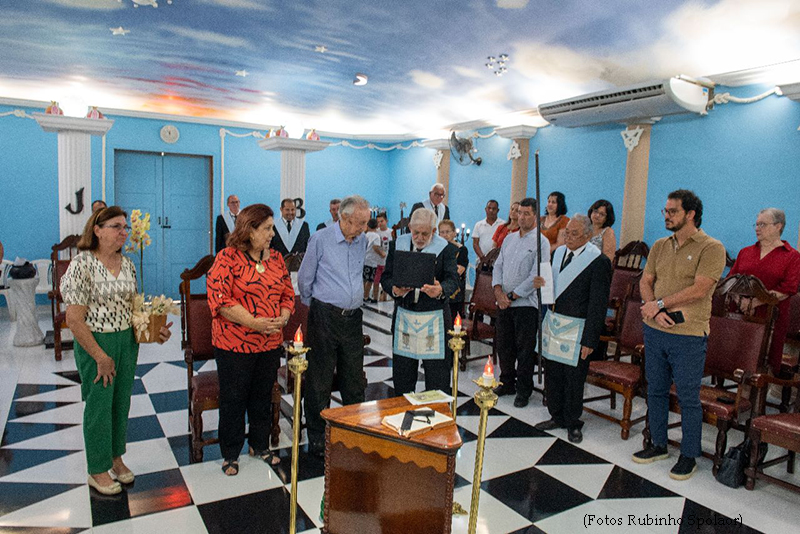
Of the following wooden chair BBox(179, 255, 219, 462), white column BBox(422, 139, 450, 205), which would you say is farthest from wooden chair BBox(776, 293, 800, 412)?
white column BBox(422, 139, 450, 205)

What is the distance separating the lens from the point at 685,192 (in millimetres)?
3084

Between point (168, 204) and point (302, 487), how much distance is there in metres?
7.54

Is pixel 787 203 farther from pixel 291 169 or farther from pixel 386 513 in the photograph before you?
pixel 291 169

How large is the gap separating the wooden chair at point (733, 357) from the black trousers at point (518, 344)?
1.01 metres

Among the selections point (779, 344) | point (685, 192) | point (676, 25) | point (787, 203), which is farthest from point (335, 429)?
point (787, 203)

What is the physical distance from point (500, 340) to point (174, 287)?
22.5 ft

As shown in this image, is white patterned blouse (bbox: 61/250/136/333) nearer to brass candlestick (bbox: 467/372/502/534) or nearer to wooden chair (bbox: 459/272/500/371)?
brass candlestick (bbox: 467/372/502/534)

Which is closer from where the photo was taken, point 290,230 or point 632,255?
point 632,255

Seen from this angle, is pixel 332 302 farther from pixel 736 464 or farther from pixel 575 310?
pixel 736 464

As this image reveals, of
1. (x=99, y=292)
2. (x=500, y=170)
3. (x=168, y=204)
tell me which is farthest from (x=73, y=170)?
(x=500, y=170)

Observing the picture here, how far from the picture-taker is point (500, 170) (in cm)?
862

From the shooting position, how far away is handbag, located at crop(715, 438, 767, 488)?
3.10 m

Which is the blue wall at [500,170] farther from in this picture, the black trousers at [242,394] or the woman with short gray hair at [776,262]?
→ the black trousers at [242,394]

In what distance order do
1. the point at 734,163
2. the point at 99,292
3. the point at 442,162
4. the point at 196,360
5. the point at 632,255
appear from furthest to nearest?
the point at 442,162, the point at 632,255, the point at 734,163, the point at 196,360, the point at 99,292
